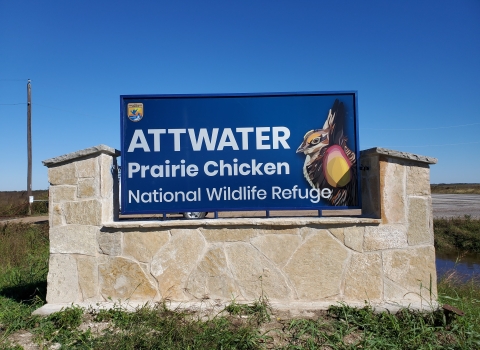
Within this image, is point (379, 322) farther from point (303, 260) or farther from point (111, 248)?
point (111, 248)

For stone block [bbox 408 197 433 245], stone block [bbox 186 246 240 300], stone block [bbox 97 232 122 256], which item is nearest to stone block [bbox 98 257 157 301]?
stone block [bbox 97 232 122 256]

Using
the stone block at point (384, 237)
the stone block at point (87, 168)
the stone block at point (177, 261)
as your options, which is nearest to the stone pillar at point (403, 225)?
the stone block at point (384, 237)

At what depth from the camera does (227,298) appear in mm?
3725

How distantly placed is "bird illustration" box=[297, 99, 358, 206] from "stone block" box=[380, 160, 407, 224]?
1.02 ft

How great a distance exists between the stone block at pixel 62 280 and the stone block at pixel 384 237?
317cm

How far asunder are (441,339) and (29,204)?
19.5m

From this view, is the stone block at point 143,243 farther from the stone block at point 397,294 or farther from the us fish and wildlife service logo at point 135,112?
the stone block at point 397,294

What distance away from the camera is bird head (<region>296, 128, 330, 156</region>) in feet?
13.0

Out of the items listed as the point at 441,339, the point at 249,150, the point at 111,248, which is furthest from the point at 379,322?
the point at 111,248

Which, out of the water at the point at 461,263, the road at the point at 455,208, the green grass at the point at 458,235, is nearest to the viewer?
the water at the point at 461,263

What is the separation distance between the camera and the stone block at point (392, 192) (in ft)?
12.4

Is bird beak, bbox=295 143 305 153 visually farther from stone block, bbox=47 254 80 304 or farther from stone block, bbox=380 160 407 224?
stone block, bbox=47 254 80 304

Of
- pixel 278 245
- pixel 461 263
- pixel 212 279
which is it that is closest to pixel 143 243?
pixel 212 279

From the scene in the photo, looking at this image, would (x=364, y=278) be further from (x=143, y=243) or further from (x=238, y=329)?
(x=143, y=243)
